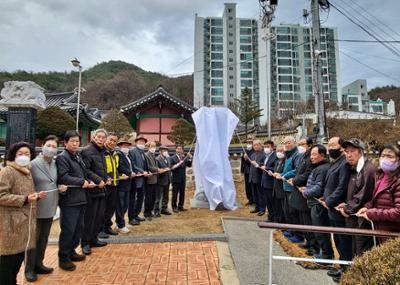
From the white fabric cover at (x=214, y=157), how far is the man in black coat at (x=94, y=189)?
3.38 metres

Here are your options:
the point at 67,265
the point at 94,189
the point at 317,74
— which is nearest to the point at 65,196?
the point at 94,189

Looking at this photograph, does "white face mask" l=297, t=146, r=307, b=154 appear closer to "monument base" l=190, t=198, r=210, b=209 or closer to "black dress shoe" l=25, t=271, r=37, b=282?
"monument base" l=190, t=198, r=210, b=209

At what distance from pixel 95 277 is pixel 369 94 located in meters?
62.7

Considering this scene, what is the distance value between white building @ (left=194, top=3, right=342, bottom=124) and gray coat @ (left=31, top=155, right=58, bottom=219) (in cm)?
5037

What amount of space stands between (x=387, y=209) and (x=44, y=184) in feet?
13.5

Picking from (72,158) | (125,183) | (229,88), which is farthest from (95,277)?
(229,88)

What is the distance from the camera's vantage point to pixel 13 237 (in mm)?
2877

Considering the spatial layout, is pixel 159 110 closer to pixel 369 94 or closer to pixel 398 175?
pixel 398 175

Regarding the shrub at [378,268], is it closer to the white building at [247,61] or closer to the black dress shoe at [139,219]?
the black dress shoe at [139,219]

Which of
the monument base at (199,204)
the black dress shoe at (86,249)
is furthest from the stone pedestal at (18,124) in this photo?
the monument base at (199,204)

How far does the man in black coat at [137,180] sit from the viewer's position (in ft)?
19.8

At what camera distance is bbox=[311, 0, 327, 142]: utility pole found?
9.69 m

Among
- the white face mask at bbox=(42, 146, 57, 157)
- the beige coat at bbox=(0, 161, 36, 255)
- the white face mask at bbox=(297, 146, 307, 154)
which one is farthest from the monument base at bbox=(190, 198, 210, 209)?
the beige coat at bbox=(0, 161, 36, 255)

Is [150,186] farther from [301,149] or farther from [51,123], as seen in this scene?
[51,123]
